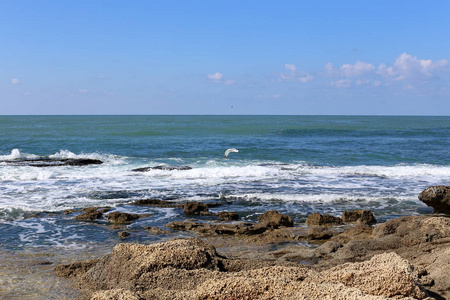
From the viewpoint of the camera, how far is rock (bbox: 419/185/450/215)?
36.2ft

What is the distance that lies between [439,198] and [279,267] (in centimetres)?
862

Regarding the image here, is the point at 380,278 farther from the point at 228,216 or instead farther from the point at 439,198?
the point at 439,198

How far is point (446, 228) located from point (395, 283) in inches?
170

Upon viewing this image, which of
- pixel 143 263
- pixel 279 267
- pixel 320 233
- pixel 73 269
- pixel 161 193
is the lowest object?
pixel 161 193

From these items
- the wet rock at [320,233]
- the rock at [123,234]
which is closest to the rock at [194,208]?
the rock at [123,234]

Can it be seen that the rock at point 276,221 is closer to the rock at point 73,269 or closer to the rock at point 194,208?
the rock at point 194,208

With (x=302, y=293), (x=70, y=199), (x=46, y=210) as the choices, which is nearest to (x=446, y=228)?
(x=302, y=293)

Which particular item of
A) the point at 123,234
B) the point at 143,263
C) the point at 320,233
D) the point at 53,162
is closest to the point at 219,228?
the point at 123,234

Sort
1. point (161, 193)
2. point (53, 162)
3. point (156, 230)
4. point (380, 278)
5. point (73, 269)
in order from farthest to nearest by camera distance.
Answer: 1. point (53, 162)
2. point (161, 193)
3. point (156, 230)
4. point (73, 269)
5. point (380, 278)

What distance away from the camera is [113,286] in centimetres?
467

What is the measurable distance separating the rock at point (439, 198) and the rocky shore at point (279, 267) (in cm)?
326

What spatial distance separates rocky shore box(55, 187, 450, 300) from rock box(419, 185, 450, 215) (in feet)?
10.7

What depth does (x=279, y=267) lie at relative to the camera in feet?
13.3

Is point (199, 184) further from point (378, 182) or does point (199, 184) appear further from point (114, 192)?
point (378, 182)
